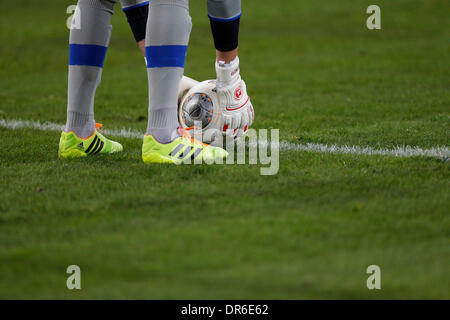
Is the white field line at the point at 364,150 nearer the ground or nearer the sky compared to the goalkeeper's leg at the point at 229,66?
nearer the ground

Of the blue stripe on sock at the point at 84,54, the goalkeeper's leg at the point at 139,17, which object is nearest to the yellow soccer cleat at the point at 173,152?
the blue stripe on sock at the point at 84,54

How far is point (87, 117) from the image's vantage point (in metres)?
4.27

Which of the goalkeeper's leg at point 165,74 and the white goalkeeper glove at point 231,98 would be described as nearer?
the goalkeeper's leg at point 165,74

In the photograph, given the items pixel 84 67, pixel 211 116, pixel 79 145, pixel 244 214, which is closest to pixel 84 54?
pixel 84 67

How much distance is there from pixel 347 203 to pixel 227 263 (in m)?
0.83

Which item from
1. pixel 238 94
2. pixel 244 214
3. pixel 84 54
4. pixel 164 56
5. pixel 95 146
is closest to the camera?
pixel 244 214

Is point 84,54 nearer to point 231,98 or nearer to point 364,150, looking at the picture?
point 231,98

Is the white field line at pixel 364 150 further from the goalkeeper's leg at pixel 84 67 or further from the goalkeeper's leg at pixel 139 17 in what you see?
the goalkeeper's leg at pixel 84 67

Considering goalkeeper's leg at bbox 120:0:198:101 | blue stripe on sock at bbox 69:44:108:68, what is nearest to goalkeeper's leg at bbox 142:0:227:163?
blue stripe on sock at bbox 69:44:108:68

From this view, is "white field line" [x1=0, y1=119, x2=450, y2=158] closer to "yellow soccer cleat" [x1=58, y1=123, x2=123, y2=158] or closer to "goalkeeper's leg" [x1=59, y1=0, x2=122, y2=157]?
"yellow soccer cleat" [x1=58, y1=123, x2=123, y2=158]

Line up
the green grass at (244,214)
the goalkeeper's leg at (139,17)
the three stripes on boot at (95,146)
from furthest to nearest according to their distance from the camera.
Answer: the goalkeeper's leg at (139,17), the three stripes on boot at (95,146), the green grass at (244,214)

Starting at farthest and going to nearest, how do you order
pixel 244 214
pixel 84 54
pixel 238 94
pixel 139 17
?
pixel 139 17, pixel 238 94, pixel 84 54, pixel 244 214

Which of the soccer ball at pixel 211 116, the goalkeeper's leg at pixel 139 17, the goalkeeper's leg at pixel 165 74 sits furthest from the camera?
the goalkeeper's leg at pixel 139 17
